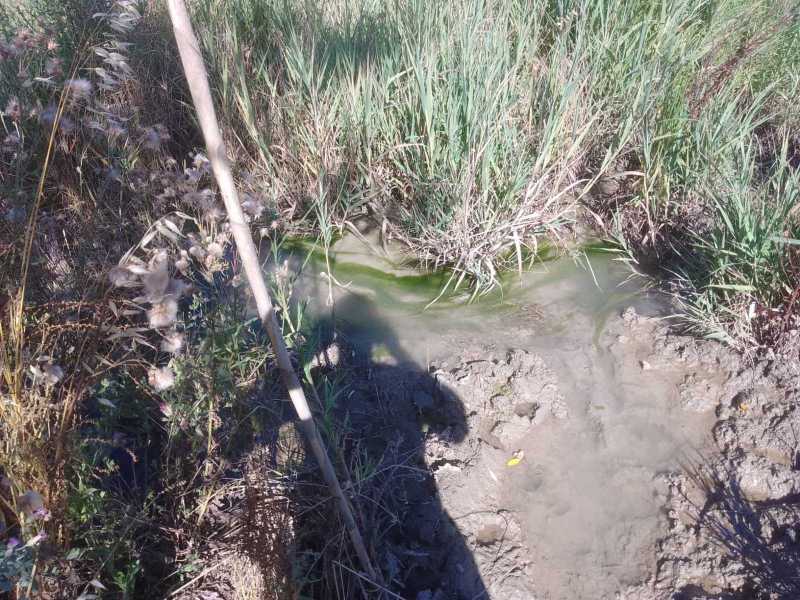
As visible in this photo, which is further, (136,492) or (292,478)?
(292,478)

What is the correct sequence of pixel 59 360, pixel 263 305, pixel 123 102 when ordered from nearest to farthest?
1. pixel 263 305
2. pixel 59 360
3. pixel 123 102

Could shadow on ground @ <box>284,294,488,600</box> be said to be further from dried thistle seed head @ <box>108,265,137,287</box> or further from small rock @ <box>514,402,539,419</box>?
dried thistle seed head @ <box>108,265,137,287</box>

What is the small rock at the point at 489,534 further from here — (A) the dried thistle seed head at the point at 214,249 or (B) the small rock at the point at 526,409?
(A) the dried thistle seed head at the point at 214,249

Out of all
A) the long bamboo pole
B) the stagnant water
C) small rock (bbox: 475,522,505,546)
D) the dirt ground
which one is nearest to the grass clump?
the stagnant water

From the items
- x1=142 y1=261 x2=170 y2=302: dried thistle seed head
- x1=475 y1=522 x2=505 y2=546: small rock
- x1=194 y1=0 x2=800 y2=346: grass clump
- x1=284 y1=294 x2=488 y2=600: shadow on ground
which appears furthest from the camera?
x1=194 y1=0 x2=800 y2=346: grass clump

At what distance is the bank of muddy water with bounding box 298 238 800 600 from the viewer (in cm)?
179

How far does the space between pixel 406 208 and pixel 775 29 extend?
2314 millimetres

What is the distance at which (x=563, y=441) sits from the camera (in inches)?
84.9

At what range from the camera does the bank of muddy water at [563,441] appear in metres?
1.79

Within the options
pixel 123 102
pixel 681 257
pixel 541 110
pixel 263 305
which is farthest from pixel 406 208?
pixel 263 305

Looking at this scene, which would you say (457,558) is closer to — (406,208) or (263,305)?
(263,305)

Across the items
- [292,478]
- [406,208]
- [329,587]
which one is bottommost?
[329,587]

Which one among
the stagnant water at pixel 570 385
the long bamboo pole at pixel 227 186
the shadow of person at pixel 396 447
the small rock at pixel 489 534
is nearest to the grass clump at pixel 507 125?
the stagnant water at pixel 570 385

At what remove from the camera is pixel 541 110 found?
110 inches
